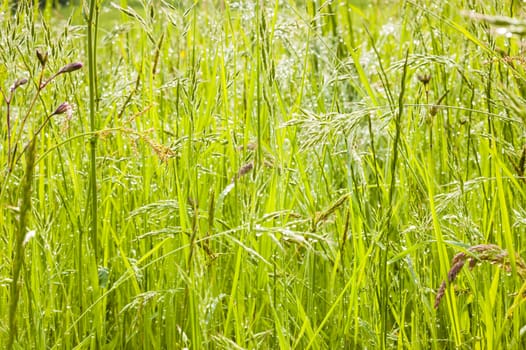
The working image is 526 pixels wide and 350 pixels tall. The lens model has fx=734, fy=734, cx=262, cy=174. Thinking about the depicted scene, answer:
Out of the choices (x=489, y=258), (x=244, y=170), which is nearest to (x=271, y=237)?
(x=244, y=170)

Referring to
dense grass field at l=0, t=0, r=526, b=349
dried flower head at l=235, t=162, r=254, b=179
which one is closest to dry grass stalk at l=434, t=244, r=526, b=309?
dense grass field at l=0, t=0, r=526, b=349

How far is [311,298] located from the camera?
57.0 inches

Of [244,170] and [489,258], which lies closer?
[489,258]

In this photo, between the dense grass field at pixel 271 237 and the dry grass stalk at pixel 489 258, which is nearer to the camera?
the dry grass stalk at pixel 489 258

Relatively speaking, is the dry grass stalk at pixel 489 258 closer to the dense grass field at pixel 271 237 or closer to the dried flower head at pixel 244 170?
the dense grass field at pixel 271 237

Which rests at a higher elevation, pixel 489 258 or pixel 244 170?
pixel 244 170

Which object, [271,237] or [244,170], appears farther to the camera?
[244,170]

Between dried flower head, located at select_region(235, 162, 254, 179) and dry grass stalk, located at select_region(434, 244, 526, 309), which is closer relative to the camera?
dry grass stalk, located at select_region(434, 244, 526, 309)

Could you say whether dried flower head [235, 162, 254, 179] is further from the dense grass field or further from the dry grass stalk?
the dry grass stalk

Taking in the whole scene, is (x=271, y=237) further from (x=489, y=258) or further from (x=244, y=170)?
(x=489, y=258)

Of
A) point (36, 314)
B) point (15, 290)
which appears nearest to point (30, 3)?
point (36, 314)

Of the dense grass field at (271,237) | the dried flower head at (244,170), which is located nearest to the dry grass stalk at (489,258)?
the dense grass field at (271,237)

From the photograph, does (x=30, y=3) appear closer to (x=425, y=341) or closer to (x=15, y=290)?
(x=15, y=290)

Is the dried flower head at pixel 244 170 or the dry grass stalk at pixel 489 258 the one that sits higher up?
the dried flower head at pixel 244 170
